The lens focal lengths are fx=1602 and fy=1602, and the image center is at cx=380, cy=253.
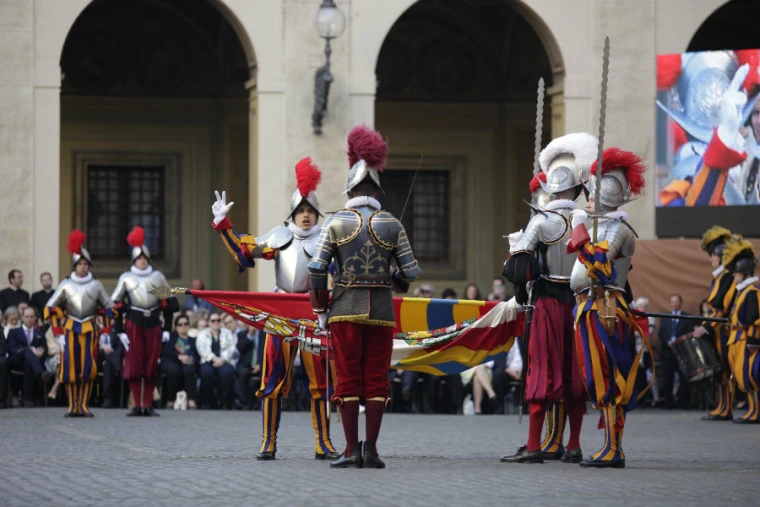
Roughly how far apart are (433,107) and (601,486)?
18.9 m

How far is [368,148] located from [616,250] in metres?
1.79

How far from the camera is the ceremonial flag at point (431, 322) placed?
1148cm

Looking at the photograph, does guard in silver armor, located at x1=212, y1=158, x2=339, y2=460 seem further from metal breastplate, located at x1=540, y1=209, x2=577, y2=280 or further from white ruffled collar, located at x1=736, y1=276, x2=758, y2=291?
white ruffled collar, located at x1=736, y1=276, x2=758, y2=291

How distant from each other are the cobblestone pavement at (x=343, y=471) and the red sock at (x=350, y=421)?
0.91ft

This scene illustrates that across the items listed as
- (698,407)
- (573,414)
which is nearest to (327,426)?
(573,414)

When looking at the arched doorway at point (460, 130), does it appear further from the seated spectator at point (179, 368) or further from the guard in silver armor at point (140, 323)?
the guard in silver armor at point (140, 323)

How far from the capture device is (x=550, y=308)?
11000 mm

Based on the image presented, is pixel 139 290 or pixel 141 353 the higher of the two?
pixel 139 290

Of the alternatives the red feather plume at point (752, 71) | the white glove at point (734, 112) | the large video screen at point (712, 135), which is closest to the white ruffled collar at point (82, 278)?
the large video screen at point (712, 135)

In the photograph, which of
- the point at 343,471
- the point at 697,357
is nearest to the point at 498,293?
the point at 697,357

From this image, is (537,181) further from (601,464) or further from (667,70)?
(667,70)

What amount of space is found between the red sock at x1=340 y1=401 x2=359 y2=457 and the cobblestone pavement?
28cm

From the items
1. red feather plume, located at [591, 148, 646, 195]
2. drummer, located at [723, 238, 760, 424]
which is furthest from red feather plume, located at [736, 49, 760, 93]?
red feather plume, located at [591, 148, 646, 195]

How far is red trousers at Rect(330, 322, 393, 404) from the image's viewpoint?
1031 cm
